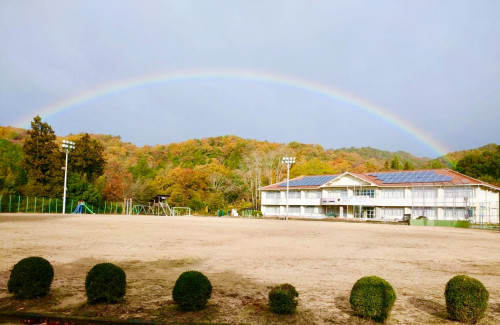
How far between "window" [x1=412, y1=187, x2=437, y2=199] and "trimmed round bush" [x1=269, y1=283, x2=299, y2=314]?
5565 cm

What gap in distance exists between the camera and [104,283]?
7.01 meters

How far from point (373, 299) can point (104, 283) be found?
4681mm

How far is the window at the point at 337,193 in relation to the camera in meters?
67.1

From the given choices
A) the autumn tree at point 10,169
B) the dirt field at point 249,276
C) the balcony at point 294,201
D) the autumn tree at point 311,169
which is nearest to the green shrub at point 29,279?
the dirt field at point 249,276

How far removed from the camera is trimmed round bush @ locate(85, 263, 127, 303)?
7.00 m

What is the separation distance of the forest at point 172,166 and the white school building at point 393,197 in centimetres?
1331

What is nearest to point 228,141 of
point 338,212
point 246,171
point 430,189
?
point 246,171

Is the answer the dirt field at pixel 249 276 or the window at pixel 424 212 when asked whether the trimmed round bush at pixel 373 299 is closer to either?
the dirt field at pixel 249 276

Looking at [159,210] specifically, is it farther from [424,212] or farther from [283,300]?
[283,300]

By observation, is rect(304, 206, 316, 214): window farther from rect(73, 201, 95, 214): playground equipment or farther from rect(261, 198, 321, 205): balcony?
rect(73, 201, 95, 214): playground equipment

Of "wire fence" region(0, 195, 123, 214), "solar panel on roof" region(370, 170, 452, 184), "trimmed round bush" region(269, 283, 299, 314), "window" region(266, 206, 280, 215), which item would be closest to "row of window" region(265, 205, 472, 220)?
"window" region(266, 206, 280, 215)

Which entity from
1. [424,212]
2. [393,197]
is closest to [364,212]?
[393,197]

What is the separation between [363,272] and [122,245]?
10179 mm

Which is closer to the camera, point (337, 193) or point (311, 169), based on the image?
point (337, 193)
